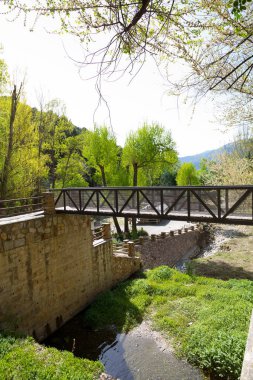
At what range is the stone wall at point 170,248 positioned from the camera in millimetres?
20297

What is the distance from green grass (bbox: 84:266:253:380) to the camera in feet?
28.9

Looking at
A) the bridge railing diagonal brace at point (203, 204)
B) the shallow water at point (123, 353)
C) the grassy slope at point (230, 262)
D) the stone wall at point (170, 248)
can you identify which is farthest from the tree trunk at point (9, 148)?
the grassy slope at point (230, 262)

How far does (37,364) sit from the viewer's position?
635cm

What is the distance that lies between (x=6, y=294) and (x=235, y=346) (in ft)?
24.2

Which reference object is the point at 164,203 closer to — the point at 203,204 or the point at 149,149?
the point at 203,204

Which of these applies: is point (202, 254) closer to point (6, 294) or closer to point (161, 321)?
point (161, 321)

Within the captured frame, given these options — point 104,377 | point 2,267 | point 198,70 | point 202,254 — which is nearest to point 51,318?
point 2,267

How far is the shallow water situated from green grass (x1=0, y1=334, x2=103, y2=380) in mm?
1388

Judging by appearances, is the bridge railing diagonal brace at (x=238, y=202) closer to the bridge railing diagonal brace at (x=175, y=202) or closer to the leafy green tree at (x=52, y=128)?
the bridge railing diagonal brace at (x=175, y=202)

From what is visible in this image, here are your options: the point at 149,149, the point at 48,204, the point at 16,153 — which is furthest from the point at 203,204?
the point at 149,149

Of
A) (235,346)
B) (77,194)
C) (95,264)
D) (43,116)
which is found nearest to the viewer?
(235,346)

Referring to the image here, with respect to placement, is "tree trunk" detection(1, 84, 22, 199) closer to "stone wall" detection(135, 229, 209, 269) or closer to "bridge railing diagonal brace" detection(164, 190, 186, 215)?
"stone wall" detection(135, 229, 209, 269)

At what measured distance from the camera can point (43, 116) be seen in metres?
22.5

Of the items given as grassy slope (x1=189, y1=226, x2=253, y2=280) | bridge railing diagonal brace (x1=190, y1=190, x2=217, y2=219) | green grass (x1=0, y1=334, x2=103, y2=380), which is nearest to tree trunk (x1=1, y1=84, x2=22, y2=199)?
green grass (x1=0, y1=334, x2=103, y2=380)
